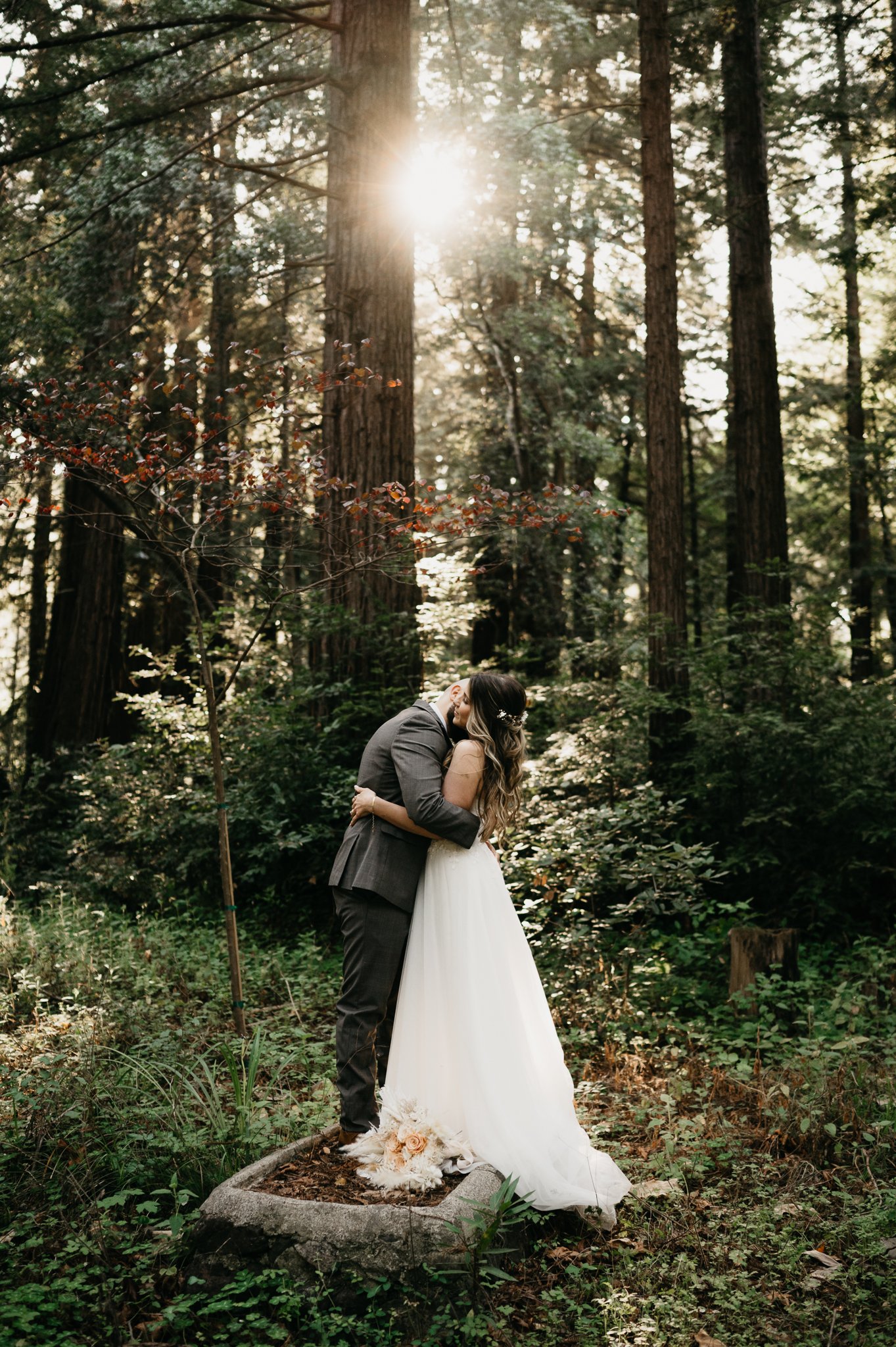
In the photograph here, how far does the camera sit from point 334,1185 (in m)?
4.25

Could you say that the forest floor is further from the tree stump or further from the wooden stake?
the wooden stake

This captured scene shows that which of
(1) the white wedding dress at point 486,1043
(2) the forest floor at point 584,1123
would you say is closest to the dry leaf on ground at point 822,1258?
(2) the forest floor at point 584,1123

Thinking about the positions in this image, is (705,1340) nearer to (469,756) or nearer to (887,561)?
(469,756)

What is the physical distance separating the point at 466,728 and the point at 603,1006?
2900mm

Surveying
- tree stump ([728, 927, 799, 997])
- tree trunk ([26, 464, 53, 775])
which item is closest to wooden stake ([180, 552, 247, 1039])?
tree stump ([728, 927, 799, 997])

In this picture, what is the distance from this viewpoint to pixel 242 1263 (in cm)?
379

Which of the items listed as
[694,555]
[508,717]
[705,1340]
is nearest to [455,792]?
[508,717]

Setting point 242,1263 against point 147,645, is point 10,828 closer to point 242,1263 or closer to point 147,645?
point 147,645

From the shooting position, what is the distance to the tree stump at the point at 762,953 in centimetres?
675

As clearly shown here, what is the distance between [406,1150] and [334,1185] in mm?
327

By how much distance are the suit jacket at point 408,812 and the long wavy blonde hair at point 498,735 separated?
0.19 m

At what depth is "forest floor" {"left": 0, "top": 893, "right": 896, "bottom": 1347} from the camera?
3615mm

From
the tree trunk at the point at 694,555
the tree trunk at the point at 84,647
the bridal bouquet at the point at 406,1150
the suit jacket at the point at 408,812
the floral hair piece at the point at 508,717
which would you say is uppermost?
the tree trunk at the point at 694,555

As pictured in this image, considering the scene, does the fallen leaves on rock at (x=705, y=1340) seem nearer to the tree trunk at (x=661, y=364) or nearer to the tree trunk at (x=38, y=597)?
Result: the tree trunk at (x=661, y=364)
